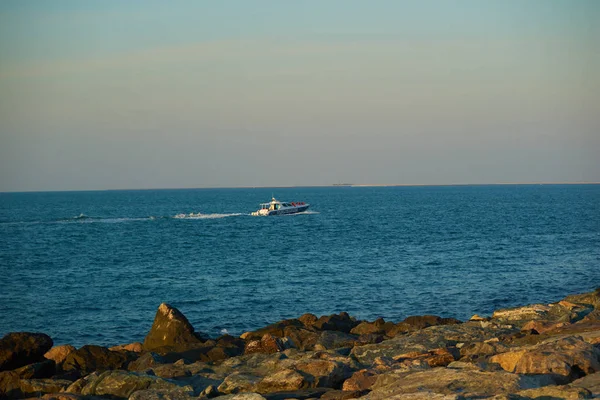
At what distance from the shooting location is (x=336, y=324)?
77.3ft

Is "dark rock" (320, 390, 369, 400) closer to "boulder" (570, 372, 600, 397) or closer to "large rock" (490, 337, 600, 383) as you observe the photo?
"large rock" (490, 337, 600, 383)

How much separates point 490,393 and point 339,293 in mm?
27764

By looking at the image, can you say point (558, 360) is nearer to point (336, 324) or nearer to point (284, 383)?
point (284, 383)

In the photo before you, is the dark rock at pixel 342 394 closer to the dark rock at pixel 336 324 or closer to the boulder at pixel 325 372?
the boulder at pixel 325 372

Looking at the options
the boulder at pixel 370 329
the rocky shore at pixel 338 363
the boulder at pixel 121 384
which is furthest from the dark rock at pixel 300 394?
the boulder at pixel 370 329

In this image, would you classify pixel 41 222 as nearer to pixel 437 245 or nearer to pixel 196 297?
pixel 437 245

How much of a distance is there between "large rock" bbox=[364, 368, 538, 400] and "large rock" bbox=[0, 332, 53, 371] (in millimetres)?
10673

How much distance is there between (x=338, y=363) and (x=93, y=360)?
26.5 feet

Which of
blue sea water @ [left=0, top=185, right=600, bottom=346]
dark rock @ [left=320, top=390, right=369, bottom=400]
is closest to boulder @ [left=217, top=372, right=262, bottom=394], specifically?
dark rock @ [left=320, top=390, right=369, bottom=400]

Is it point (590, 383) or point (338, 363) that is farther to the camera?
point (338, 363)

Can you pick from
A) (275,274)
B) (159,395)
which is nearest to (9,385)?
(159,395)

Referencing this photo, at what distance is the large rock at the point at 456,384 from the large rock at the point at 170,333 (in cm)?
1079

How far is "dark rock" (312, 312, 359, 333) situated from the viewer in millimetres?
23094

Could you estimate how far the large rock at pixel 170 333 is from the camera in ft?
69.1
